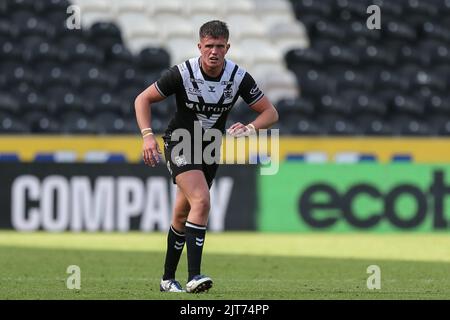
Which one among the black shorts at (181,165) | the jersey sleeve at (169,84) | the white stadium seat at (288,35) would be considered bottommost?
the black shorts at (181,165)

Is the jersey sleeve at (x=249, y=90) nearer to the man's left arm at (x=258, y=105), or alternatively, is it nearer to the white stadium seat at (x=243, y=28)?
the man's left arm at (x=258, y=105)

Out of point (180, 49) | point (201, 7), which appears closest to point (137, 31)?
point (180, 49)

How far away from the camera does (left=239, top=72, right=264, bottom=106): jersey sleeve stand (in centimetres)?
980

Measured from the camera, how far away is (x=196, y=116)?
9695mm

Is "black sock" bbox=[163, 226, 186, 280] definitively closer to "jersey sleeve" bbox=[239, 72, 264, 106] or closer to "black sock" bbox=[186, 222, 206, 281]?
"black sock" bbox=[186, 222, 206, 281]

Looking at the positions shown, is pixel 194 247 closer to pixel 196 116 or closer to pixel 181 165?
pixel 181 165

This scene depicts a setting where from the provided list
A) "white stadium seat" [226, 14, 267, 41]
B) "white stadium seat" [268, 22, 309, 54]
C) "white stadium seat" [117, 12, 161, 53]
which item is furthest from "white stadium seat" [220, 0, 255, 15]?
"white stadium seat" [117, 12, 161, 53]

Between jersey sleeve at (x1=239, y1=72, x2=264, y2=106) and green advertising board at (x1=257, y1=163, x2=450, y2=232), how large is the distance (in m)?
8.10

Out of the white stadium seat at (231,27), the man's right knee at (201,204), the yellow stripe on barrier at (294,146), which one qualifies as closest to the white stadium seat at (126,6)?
the white stadium seat at (231,27)

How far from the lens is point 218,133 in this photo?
9.75m

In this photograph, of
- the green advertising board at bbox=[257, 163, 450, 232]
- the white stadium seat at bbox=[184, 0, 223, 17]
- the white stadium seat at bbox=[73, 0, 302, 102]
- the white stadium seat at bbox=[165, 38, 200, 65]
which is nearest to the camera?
the green advertising board at bbox=[257, 163, 450, 232]

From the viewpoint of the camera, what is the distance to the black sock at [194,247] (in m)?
9.38

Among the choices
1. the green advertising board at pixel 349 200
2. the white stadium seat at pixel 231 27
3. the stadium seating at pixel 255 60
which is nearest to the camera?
the green advertising board at pixel 349 200
